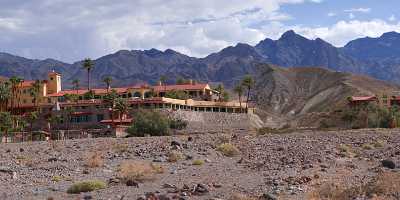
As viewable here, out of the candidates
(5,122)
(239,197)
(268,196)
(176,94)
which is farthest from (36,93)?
(268,196)

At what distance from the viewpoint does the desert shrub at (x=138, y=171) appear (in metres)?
29.9

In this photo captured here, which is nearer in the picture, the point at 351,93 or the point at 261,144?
the point at 261,144

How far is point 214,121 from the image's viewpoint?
117750 millimetres

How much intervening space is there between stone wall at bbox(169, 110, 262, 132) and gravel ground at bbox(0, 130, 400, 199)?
5445cm

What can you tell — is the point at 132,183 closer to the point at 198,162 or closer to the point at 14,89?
the point at 198,162

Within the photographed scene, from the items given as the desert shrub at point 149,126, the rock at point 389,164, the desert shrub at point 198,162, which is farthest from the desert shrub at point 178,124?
Result: the rock at point 389,164

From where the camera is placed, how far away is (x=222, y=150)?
44.8 meters

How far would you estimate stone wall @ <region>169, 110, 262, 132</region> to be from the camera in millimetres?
110319

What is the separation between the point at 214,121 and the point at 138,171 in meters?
85.7

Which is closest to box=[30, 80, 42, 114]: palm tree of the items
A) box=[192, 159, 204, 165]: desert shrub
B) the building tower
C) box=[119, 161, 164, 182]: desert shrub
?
the building tower

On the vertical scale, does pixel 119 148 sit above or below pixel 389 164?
below

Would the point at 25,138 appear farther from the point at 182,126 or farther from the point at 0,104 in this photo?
the point at 0,104

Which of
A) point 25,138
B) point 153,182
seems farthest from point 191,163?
point 25,138

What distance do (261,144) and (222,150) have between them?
7.26 metres
